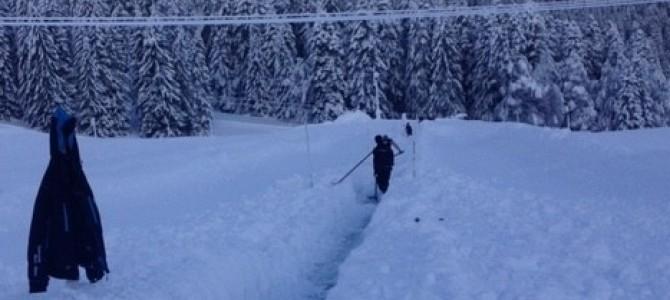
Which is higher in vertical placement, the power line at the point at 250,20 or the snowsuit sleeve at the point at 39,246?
the power line at the point at 250,20

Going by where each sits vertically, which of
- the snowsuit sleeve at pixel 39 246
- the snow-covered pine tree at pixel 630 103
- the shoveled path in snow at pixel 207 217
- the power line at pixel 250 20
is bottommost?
the snow-covered pine tree at pixel 630 103

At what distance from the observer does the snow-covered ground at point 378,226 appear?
8.77m

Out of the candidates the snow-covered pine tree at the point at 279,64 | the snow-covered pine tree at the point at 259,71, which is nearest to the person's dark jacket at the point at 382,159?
the snow-covered pine tree at the point at 279,64

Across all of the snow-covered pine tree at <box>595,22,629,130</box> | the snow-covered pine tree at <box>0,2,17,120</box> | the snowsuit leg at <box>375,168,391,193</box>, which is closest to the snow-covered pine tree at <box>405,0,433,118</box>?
the snow-covered pine tree at <box>595,22,629,130</box>

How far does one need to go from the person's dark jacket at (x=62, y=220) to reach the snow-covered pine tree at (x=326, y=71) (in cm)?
4473

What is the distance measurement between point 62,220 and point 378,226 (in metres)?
6.06

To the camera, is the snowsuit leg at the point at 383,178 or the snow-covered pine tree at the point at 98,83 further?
the snow-covered pine tree at the point at 98,83

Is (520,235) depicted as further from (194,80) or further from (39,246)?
(194,80)

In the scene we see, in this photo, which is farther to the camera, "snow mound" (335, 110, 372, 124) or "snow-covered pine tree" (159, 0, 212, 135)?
"snow-covered pine tree" (159, 0, 212, 135)

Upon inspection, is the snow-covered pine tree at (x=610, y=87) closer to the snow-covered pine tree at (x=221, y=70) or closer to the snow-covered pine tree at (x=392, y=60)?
the snow-covered pine tree at (x=392, y=60)

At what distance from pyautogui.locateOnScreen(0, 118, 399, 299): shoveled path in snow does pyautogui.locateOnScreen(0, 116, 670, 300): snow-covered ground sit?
5 centimetres

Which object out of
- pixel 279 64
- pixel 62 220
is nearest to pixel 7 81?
pixel 279 64

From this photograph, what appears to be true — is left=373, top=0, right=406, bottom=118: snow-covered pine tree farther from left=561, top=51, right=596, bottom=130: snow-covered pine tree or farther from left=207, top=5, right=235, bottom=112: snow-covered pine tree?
left=207, top=5, right=235, bottom=112: snow-covered pine tree

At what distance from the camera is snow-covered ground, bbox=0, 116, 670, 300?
28.8ft
